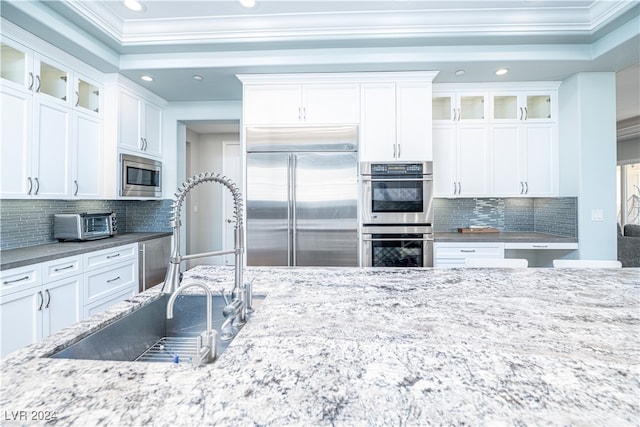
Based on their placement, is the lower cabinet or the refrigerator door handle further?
the refrigerator door handle

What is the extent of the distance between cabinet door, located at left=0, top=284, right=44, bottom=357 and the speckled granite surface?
4.85ft

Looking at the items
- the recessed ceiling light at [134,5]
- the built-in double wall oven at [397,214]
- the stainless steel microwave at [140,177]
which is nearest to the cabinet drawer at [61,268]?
the stainless steel microwave at [140,177]

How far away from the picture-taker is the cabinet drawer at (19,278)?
181cm

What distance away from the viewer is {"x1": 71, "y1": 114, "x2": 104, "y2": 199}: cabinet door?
8.90 feet

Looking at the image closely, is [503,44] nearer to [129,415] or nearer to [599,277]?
[599,277]

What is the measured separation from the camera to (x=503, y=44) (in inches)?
105

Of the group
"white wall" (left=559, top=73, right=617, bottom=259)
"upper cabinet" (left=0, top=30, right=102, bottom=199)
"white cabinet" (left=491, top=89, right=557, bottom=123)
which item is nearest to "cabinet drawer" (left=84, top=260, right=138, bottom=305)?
"upper cabinet" (left=0, top=30, right=102, bottom=199)

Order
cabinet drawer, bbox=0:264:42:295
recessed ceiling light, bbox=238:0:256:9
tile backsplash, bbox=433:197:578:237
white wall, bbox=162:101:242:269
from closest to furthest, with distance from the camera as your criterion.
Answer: cabinet drawer, bbox=0:264:42:295
recessed ceiling light, bbox=238:0:256:9
tile backsplash, bbox=433:197:578:237
white wall, bbox=162:101:242:269

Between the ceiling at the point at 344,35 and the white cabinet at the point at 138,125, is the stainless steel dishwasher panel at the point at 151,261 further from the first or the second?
the ceiling at the point at 344,35

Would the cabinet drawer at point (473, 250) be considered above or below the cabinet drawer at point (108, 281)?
above

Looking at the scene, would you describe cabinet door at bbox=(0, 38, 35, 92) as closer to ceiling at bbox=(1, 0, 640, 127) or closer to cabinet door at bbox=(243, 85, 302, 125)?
ceiling at bbox=(1, 0, 640, 127)

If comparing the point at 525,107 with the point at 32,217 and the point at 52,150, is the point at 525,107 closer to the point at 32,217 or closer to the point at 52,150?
the point at 52,150

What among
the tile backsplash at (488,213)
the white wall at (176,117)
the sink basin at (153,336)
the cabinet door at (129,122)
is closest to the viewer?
the sink basin at (153,336)

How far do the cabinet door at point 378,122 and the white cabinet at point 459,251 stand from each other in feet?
3.41
